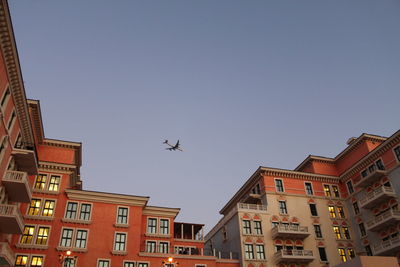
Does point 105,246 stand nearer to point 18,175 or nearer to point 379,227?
point 18,175

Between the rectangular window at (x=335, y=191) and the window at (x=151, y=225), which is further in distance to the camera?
the rectangular window at (x=335, y=191)

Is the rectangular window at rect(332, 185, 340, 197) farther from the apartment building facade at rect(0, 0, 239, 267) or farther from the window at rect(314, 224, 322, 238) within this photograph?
the apartment building facade at rect(0, 0, 239, 267)

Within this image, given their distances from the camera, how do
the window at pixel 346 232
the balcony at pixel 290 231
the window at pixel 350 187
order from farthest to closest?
the window at pixel 350 187 < the window at pixel 346 232 < the balcony at pixel 290 231

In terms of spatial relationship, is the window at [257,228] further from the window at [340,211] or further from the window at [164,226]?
the window at [340,211]

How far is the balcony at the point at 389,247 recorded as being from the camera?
3812 centimetres

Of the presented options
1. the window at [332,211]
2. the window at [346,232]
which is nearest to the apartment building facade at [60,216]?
the window at [332,211]

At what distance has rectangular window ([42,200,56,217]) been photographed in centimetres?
3628

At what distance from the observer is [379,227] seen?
41.8 meters

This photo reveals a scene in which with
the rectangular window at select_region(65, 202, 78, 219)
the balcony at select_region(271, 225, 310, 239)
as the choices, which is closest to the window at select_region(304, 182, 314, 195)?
the balcony at select_region(271, 225, 310, 239)

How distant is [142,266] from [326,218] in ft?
88.6

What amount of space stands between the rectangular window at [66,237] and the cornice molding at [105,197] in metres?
3.77

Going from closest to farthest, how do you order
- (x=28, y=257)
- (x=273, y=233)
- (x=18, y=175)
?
(x=18, y=175), (x=28, y=257), (x=273, y=233)

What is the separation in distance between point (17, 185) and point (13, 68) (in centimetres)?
1047

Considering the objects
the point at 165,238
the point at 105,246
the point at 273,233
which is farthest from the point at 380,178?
the point at 105,246
